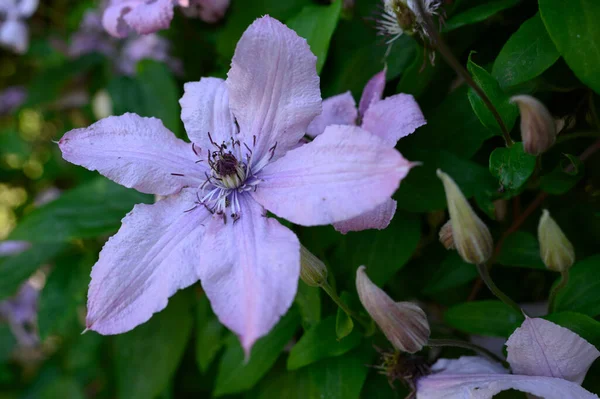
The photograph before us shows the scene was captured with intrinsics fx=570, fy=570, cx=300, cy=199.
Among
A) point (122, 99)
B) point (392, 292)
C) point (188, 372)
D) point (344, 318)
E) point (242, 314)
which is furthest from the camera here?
point (188, 372)

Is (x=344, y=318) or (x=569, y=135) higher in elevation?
(x=569, y=135)

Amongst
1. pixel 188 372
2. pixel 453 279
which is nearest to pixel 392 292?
pixel 453 279

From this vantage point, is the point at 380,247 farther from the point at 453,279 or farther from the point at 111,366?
the point at 111,366

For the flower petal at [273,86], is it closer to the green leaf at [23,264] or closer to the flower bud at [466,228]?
the flower bud at [466,228]

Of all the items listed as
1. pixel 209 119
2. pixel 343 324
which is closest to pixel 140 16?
pixel 209 119

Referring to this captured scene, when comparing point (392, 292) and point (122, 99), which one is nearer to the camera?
point (392, 292)

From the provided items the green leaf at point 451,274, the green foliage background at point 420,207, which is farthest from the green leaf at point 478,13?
the green leaf at point 451,274
